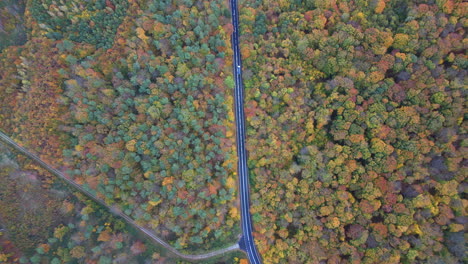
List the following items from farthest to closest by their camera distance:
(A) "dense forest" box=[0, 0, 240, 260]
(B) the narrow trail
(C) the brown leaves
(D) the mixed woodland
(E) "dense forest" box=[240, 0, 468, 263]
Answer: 1. (B) the narrow trail
2. (C) the brown leaves
3. (A) "dense forest" box=[0, 0, 240, 260]
4. (D) the mixed woodland
5. (E) "dense forest" box=[240, 0, 468, 263]

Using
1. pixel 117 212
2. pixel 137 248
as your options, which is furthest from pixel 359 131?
pixel 117 212

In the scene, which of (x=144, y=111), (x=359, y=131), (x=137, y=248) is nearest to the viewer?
(x=359, y=131)

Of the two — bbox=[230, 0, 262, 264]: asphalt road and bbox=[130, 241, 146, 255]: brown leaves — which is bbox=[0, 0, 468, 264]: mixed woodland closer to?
bbox=[130, 241, 146, 255]: brown leaves

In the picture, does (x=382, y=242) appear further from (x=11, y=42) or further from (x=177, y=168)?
(x=11, y=42)

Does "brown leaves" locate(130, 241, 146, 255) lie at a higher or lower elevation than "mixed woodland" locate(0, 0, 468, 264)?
lower

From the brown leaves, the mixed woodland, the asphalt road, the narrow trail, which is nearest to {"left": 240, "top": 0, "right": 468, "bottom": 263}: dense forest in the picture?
the mixed woodland

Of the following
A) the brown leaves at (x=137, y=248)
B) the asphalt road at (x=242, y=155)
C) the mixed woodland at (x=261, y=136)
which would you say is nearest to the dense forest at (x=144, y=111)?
the mixed woodland at (x=261, y=136)

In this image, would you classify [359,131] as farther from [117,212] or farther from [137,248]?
[117,212]
